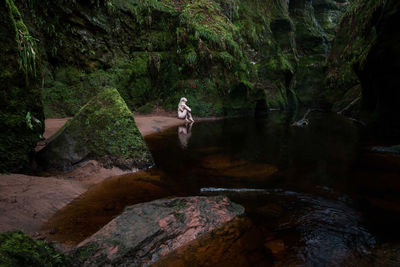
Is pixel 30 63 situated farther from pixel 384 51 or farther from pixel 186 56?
pixel 186 56

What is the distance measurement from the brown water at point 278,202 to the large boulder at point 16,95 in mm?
1146

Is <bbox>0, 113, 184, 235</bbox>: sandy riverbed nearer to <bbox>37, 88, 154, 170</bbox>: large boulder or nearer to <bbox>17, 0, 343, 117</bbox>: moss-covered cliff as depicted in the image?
<bbox>37, 88, 154, 170</bbox>: large boulder

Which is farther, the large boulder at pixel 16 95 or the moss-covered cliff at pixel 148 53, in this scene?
the moss-covered cliff at pixel 148 53

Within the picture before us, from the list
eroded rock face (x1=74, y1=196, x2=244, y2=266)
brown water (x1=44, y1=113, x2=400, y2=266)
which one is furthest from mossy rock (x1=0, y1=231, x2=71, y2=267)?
brown water (x1=44, y1=113, x2=400, y2=266)

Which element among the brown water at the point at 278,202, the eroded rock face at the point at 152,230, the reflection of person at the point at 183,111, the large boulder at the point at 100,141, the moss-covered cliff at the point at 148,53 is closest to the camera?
the eroded rock face at the point at 152,230

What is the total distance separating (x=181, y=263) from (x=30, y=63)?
3372 mm

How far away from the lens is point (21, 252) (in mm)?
1178

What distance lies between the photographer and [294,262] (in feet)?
6.00

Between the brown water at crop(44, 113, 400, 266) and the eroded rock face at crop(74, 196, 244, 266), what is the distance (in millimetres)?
109

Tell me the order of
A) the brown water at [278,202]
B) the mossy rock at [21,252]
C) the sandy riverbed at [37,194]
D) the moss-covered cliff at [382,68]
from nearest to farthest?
the mossy rock at [21,252] < the brown water at [278,202] < the sandy riverbed at [37,194] < the moss-covered cliff at [382,68]

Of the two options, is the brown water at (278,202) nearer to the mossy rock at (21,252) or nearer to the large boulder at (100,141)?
the large boulder at (100,141)

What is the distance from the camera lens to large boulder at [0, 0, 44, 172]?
112 inches

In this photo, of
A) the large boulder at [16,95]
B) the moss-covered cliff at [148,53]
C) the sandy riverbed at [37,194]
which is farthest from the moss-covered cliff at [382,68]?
the large boulder at [16,95]

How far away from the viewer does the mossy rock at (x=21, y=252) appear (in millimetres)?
1106
